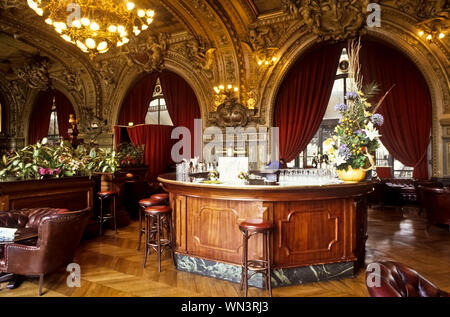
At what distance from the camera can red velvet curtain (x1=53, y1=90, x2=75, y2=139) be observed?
13125 mm

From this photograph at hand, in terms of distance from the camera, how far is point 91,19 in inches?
→ 210

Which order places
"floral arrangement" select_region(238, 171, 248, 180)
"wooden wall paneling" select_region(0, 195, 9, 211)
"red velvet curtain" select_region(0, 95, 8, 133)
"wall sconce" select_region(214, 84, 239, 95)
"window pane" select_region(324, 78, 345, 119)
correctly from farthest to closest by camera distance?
"red velvet curtain" select_region(0, 95, 8, 133), "window pane" select_region(324, 78, 345, 119), "wall sconce" select_region(214, 84, 239, 95), "wooden wall paneling" select_region(0, 195, 9, 211), "floral arrangement" select_region(238, 171, 248, 180)

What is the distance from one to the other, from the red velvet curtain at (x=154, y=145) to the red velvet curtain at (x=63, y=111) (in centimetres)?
562

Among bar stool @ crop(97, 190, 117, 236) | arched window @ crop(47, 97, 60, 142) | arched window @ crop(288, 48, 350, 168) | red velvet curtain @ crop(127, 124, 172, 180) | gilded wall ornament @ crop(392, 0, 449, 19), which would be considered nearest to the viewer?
bar stool @ crop(97, 190, 117, 236)

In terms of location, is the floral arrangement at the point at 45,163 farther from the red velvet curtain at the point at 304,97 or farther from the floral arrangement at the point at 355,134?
the red velvet curtain at the point at 304,97

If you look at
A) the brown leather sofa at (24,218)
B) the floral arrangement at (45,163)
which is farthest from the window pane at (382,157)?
the brown leather sofa at (24,218)

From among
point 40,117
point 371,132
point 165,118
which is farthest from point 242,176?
point 40,117

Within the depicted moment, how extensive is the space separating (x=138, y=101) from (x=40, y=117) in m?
6.30

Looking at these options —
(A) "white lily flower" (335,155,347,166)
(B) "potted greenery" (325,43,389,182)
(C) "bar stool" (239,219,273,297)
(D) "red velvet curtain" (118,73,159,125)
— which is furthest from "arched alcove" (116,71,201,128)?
(C) "bar stool" (239,219,273,297)

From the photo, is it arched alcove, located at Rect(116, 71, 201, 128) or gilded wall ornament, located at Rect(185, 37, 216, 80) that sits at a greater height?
gilded wall ornament, located at Rect(185, 37, 216, 80)

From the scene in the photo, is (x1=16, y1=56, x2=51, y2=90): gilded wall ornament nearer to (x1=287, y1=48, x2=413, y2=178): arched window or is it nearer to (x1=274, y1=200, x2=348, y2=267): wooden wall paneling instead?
(x1=287, y1=48, x2=413, y2=178): arched window

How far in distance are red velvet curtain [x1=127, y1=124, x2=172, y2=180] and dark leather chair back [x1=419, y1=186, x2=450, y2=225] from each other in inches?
263

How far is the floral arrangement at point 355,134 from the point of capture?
147 inches
